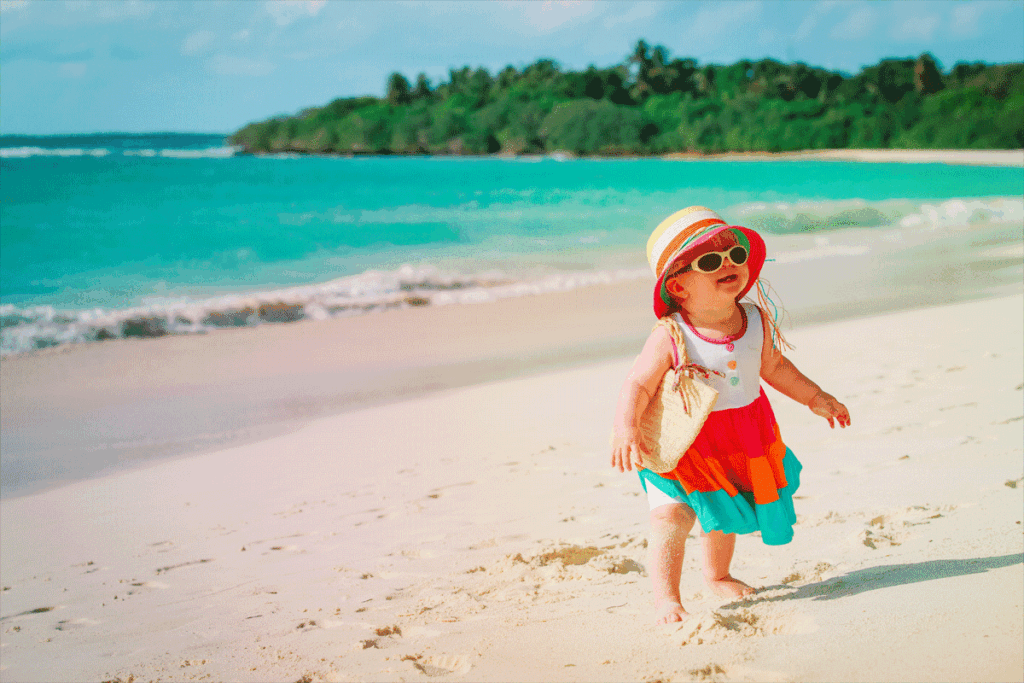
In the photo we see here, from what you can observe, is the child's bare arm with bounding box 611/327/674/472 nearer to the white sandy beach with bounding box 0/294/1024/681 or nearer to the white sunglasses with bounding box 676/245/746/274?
the white sunglasses with bounding box 676/245/746/274

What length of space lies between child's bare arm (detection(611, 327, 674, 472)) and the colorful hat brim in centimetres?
8

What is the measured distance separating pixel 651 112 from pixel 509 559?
8275cm

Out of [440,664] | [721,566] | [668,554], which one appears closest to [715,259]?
[668,554]

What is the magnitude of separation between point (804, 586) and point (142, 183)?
1213 inches

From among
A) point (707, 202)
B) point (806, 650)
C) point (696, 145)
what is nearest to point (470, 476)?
point (806, 650)

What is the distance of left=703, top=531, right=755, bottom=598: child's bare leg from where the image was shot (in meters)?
2.36

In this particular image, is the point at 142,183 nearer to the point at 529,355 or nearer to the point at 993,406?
the point at 529,355

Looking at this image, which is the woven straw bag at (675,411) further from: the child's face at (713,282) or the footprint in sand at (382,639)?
the footprint in sand at (382,639)

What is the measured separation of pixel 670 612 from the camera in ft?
7.18

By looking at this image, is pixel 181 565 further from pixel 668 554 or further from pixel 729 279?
pixel 729 279

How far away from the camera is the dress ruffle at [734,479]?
2.18 meters

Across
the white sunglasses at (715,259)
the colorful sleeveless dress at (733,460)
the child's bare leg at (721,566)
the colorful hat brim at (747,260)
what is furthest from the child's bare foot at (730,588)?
the white sunglasses at (715,259)

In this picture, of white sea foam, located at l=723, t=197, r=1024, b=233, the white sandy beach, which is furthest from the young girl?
→ white sea foam, located at l=723, t=197, r=1024, b=233

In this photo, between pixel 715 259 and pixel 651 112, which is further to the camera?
pixel 651 112
